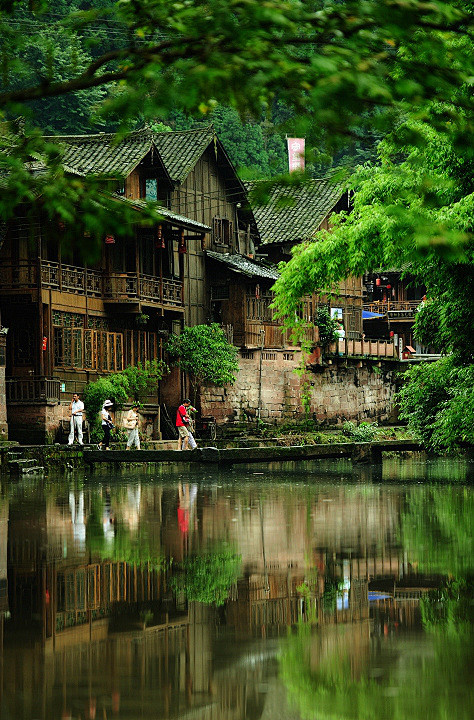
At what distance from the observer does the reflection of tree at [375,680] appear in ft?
17.7

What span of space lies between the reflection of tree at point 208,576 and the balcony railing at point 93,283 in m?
30.3

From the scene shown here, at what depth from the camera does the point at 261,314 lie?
55438 millimetres

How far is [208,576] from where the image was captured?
9.56 m

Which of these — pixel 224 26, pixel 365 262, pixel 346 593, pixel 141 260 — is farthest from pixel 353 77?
pixel 141 260

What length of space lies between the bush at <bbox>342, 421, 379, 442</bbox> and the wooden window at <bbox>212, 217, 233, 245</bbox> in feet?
33.9

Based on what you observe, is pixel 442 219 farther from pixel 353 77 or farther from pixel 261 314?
pixel 261 314

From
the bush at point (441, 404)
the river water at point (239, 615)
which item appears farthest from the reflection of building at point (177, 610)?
the bush at point (441, 404)

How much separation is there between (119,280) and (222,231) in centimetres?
1038

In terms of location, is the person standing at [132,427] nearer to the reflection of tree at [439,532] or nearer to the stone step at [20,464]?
the stone step at [20,464]

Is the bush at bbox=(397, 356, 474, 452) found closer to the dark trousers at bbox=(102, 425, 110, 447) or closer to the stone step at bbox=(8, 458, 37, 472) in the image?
the stone step at bbox=(8, 458, 37, 472)

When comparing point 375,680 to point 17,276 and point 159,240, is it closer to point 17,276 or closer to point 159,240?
point 17,276

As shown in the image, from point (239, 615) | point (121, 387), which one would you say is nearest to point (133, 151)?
point (121, 387)

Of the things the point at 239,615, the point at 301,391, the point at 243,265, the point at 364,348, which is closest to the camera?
the point at 239,615

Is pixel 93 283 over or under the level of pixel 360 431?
over
